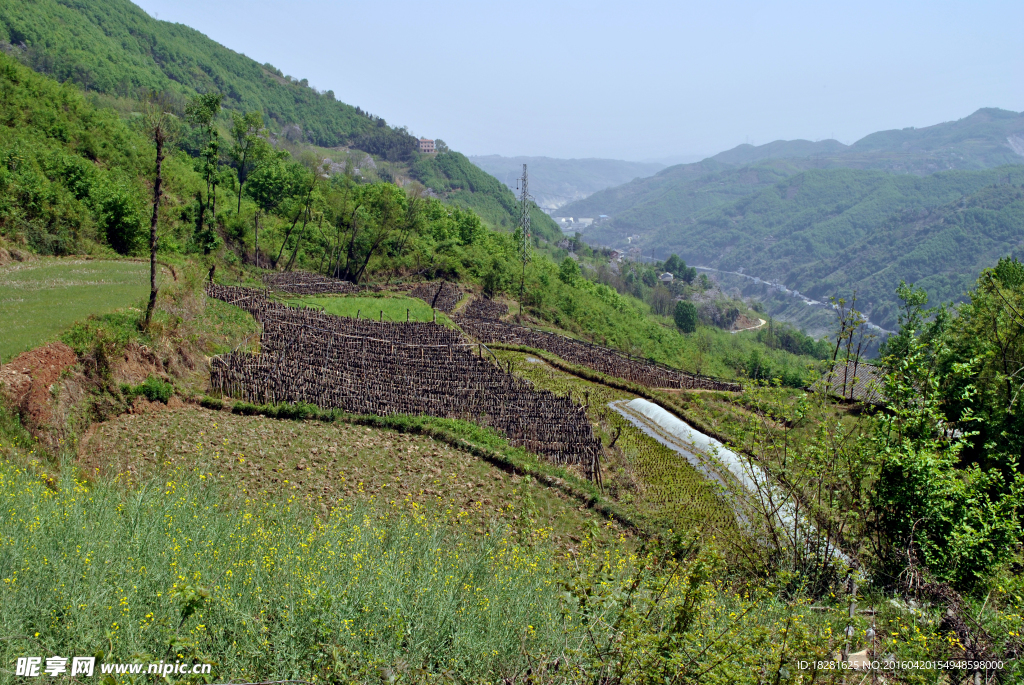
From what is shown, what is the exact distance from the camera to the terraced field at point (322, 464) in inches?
468

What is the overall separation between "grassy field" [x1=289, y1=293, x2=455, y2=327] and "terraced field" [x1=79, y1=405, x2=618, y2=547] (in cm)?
1654

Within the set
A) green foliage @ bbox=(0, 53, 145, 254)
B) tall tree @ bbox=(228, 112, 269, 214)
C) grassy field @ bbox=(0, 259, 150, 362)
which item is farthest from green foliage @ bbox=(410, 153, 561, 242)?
grassy field @ bbox=(0, 259, 150, 362)

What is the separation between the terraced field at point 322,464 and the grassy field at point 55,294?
2.83 m

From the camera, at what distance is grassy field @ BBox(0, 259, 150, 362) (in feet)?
43.4

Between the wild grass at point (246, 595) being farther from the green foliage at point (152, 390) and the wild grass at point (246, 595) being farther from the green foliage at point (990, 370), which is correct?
the green foliage at point (990, 370)

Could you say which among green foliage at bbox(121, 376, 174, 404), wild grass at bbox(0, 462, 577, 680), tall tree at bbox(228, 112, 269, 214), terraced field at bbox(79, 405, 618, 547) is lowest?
terraced field at bbox(79, 405, 618, 547)

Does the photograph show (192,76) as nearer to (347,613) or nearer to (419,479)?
(419,479)

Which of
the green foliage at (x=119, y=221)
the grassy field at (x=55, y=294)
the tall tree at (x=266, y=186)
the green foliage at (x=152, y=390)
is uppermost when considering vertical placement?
the tall tree at (x=266, y=186)

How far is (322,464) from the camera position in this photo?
14.0 m

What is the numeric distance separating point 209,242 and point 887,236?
207 meters

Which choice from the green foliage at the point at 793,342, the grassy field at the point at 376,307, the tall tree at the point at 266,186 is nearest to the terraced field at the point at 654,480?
the grassy field at the point at 376,307

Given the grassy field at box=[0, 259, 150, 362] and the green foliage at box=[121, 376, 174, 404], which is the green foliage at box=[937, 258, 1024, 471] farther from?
the grassy field at box=[0, 259, 150, 362]

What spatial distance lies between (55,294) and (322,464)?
422 inches

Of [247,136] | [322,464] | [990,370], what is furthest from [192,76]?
[990,370]
